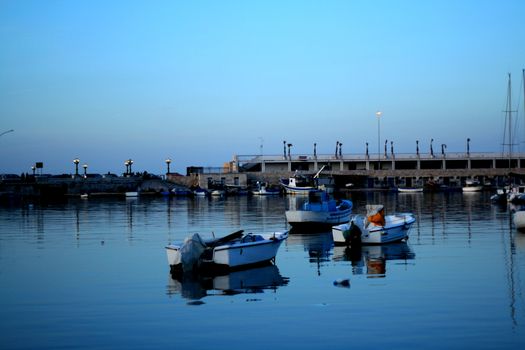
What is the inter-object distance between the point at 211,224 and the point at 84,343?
34962 millimetres

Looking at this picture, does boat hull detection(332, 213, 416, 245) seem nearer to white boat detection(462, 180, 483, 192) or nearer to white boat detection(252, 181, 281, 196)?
white boat detection(252, 181, 281, 196)

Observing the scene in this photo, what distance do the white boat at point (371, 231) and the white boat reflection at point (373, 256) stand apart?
35cm

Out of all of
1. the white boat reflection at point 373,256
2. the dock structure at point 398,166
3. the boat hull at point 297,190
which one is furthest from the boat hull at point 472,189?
the white boat reflection at point 373,256

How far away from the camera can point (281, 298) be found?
2033 centimetres

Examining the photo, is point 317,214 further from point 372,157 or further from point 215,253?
point 372,157

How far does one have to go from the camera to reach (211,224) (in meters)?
50.1

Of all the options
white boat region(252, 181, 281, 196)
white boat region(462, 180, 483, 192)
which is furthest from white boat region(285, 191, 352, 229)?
white boat region(462, 180, 483, 192)

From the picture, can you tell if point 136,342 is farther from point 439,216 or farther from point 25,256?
point 439,216

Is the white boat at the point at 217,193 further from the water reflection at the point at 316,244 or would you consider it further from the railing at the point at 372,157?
the water reflection at the point at 316,244

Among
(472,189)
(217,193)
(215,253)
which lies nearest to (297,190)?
(217,193)

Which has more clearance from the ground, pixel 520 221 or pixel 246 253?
pixel 520 221

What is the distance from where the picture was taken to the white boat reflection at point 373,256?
25.7 meters

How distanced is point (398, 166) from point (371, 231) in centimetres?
11717

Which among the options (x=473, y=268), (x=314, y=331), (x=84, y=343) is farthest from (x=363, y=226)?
(x=84, y=343)
